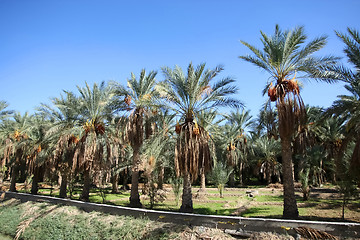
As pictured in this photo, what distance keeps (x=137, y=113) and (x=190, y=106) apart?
420cm

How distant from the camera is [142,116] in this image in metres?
15.8

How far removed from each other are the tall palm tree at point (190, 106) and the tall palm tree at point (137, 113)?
1.71 meters

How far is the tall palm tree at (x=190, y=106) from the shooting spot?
491 inches

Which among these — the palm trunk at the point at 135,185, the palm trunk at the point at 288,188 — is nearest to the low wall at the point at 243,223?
the palm trunk at the point at 135,185

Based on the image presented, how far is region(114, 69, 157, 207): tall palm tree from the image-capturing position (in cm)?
1534

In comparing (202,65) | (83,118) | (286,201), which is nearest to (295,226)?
(286,201)

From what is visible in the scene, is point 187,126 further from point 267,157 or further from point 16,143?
point 267,157

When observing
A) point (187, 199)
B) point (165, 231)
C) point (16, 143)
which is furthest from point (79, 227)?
point (16, 143)

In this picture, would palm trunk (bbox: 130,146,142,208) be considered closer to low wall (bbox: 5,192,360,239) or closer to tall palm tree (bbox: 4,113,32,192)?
low wall (bbox: 5,192,360,239)

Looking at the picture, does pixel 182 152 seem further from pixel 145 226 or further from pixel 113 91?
pixel 113 91

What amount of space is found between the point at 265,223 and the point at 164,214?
427 cm

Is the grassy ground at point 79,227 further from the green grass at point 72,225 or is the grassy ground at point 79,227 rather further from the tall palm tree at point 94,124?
the tall palm tree at point 94,124

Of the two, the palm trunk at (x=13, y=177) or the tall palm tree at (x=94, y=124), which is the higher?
the tall palm tree at (x=94, y=124)

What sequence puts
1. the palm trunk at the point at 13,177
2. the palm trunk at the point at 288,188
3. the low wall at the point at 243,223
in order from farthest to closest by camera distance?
the palm trunk at the point at 13,177 < the palm trunk at the point at 288,188 < the low wall at the point at 243,223
